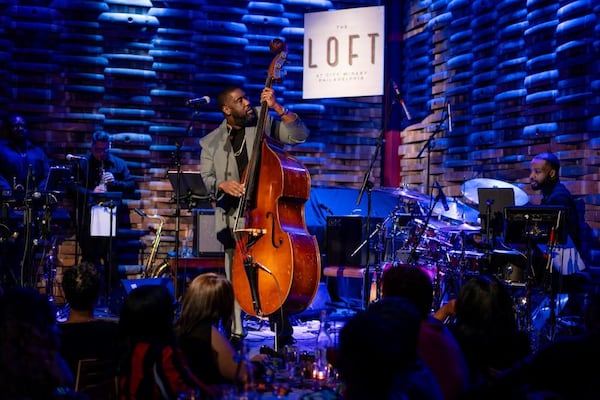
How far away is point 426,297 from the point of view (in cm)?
372

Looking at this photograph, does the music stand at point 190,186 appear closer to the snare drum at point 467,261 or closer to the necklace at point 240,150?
the necklace at point 240,150

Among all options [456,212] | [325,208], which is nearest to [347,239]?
[325,208]

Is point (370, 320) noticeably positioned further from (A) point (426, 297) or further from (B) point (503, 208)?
(B) point (503, 208)

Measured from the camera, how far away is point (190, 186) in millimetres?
8297

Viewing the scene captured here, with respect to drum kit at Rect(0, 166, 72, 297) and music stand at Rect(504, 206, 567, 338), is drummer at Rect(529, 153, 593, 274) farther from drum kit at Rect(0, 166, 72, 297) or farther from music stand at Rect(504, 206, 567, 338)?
drum kit at Rect(0, 166, 72, 297)

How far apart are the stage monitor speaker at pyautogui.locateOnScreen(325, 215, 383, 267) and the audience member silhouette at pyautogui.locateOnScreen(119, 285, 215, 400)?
5934mm

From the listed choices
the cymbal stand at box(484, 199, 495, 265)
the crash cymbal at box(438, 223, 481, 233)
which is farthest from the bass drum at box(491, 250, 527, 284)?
the crash cymbal at box(438, 223, 481, 233)

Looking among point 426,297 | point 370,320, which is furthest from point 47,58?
point 370,320

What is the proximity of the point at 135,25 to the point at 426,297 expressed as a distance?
780 cm

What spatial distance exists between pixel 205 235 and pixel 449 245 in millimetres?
3109

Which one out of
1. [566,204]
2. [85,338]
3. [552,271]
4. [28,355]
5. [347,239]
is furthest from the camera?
[347,239]

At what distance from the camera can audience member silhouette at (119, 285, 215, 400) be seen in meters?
3.12

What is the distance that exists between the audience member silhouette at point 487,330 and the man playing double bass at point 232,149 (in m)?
2.76

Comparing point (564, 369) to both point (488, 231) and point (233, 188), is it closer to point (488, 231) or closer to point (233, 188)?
point (233, 188)
